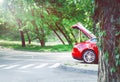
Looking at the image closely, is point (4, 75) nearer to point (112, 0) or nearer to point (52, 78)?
point (52, 78)

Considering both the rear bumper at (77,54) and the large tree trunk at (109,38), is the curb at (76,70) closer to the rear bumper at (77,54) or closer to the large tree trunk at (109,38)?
the rear bumper at (77,54)

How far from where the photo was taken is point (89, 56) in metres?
14.3

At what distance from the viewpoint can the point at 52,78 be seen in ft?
33.6

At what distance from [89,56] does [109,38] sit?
413 inches

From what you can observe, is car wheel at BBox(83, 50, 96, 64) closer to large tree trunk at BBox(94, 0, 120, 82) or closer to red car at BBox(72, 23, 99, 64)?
red car at BBox(72, 23, 99, 64)

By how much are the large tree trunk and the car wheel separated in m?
10.2

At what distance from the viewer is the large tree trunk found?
3828mm

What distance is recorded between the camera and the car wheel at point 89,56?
1415 centimetres

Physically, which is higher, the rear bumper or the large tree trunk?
the large tree trunk

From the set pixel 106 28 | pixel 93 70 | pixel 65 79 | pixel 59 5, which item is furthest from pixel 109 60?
pixel 59 5

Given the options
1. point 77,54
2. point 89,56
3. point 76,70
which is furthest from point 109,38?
point 77,54

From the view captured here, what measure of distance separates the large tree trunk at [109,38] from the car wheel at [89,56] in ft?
33.3

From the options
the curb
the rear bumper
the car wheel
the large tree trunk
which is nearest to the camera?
the large tree trunk

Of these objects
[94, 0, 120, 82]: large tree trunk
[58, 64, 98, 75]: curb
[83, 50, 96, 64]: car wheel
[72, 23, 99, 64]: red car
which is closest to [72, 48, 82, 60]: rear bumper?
[72, 23, 99, 64]: red car
